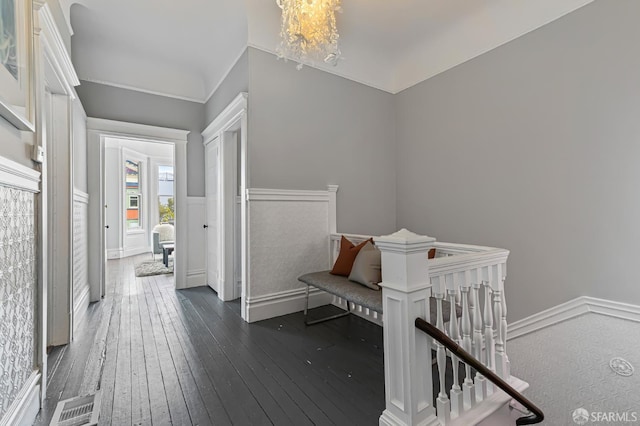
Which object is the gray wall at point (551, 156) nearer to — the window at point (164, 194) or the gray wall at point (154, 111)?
the gray wall at point (154, 111)

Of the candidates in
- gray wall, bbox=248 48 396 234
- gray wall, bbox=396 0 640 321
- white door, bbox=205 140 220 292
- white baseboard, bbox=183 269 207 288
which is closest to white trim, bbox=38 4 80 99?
gray wall, bbox=248 48 396 234

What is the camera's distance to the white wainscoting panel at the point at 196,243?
160 inches

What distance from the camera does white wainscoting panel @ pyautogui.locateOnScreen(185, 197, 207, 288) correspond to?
405 centimetres

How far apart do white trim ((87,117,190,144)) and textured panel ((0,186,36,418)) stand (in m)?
2.35

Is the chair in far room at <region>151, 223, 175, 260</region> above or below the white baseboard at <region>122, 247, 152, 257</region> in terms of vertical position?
above

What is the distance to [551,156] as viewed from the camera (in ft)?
8.14

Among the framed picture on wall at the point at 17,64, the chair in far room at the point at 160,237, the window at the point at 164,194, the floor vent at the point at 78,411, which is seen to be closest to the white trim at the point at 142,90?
the framed picture on wall at the point at 17,64

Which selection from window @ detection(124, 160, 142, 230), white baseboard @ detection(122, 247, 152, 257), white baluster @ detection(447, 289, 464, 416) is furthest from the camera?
window @ detection(124, 160, 142, 230)

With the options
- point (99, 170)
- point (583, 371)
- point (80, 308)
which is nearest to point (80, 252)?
point (80, 308)

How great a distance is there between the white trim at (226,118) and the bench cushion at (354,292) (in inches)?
71.1

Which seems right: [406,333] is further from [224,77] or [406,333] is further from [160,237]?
[160,237]

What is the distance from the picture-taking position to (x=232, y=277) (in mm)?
3523

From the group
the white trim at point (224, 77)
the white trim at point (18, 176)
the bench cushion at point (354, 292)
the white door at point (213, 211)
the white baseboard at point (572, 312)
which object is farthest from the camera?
the white door at point (213, 211)

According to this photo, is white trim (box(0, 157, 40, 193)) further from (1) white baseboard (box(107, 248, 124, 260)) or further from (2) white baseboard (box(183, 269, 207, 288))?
(1) white baseboard (box(107, 248, 124, 260))
